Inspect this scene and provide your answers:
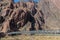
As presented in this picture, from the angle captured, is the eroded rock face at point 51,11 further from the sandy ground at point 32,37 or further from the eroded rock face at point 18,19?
the sandy ground at point 32,37

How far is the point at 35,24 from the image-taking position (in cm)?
6056

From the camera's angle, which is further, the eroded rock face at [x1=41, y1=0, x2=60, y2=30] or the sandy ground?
the eroded rock face at [x1=41, y1=0, x2=60, y2=30]

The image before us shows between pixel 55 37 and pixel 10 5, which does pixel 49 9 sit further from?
pixel 55 37

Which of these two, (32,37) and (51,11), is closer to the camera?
(32,37)

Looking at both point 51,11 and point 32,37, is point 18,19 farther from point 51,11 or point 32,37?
point 51,11

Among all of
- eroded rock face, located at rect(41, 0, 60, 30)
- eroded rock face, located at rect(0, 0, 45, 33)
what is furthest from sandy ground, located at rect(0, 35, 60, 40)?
eroded rock face, located at rect(41, 0, 60, 30)

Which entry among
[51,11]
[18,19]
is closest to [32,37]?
[18,19]

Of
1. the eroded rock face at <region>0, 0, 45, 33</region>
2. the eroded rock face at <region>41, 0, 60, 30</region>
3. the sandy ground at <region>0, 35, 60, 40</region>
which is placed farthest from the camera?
the eroded rock face at <region>41, 0, 60, 30</region>

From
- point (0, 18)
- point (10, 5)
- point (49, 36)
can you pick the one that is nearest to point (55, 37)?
point (49, 36)

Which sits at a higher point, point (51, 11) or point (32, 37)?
point (51, 11)

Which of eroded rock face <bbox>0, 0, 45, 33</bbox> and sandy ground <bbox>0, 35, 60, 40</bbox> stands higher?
eroded rock face <bbox>0, 0, 45, 33</bbox>

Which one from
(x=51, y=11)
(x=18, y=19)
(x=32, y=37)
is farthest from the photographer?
(x=51, y=11)

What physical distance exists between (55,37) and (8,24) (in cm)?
1330

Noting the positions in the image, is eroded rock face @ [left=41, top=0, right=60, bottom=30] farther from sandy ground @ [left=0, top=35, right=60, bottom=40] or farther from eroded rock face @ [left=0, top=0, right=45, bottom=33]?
sandy ground @ [left=0, top=35, right=60, bottom=40]
